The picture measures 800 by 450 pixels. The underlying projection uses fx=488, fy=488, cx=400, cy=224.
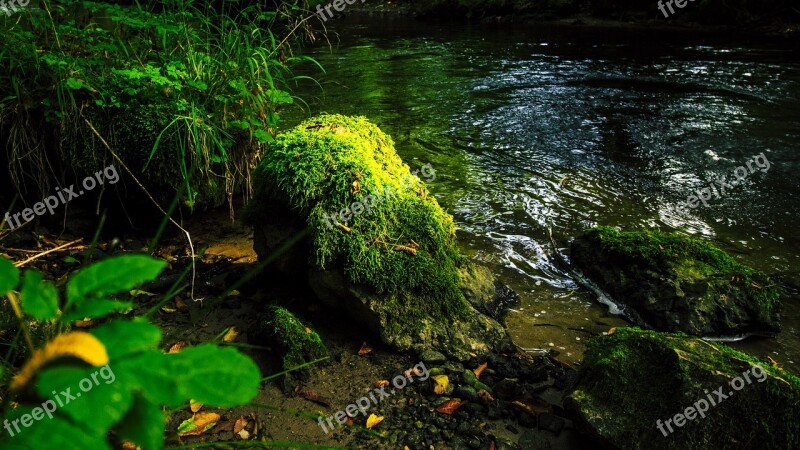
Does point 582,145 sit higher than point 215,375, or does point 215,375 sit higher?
point 215,375

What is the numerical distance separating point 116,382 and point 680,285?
13.5 feet

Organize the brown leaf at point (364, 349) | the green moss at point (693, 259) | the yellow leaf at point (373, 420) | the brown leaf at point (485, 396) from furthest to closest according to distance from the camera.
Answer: the green moss at point (693, 259), the brown leaf at point (364, 349), the brown leaf at point (485, 396), the yellow leaf at point (373, 420)

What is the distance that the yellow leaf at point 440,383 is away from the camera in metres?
2.73

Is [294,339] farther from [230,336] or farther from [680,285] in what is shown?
[680,285]

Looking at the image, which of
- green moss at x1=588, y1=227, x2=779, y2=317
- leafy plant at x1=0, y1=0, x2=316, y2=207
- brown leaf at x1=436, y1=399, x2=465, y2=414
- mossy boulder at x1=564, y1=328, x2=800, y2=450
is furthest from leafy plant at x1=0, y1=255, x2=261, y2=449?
green moss at x1=588, y1=227, x2=779, y2=317

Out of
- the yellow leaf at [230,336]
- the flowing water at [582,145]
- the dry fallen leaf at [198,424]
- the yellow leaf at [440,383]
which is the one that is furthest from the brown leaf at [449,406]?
the yellow leaf at [230,336]

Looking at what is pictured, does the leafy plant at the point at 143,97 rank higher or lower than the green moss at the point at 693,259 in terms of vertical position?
higher

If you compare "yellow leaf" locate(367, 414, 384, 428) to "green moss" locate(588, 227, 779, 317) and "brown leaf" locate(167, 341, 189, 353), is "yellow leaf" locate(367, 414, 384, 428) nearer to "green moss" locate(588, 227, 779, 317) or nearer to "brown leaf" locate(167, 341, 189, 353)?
"brown leaf" locate(167, 341, 189, 353)

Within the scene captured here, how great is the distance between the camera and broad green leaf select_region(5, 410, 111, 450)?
630mm

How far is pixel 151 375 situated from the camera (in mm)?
694

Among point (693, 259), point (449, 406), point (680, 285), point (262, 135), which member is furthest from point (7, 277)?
point (693, 259)

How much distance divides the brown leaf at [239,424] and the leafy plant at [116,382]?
5.66ft

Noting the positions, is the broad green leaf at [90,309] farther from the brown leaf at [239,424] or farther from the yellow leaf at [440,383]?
the yellow leaf at [440,383]

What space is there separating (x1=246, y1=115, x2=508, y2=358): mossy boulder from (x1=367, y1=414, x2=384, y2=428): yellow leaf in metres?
0.57
